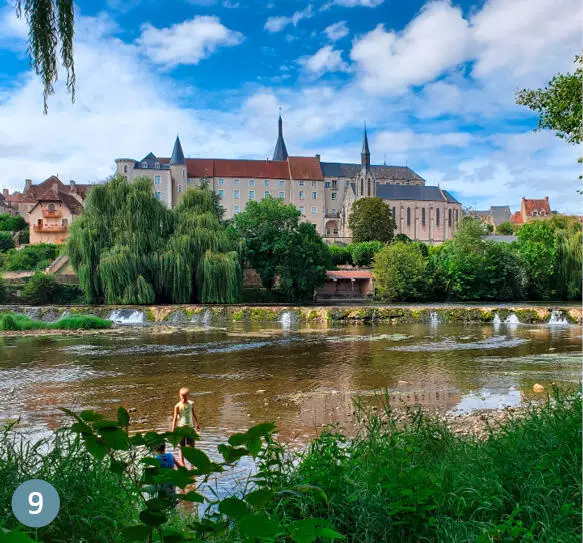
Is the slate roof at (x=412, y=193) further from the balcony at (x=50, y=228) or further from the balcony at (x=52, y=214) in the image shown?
the balcony at (x=50, y=228)

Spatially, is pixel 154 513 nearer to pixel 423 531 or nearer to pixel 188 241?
pixel 423 531

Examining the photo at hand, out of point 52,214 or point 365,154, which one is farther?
point 365,154

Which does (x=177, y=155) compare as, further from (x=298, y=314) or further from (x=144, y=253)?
(x=298, y=314)

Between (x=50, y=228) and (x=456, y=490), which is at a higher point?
(x=50, y=228)

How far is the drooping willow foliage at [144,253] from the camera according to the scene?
30594 mm

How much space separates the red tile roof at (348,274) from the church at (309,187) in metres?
31.2

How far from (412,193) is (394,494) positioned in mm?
98471

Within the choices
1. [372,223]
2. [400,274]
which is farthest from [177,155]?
[400,274]

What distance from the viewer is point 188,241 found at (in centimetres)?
3209

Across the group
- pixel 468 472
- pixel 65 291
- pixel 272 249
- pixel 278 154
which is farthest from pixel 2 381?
pixel 278 154

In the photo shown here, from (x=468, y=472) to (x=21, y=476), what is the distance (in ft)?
11.2

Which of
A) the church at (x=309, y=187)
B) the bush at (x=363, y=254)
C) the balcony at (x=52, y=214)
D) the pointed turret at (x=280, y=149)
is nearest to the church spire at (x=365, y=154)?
the church at (x=309, y=187)

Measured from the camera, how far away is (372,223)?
72.2 m

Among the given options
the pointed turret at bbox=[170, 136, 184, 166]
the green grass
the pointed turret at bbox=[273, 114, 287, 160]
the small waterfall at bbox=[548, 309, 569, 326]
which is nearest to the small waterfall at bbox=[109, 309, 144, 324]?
the green grass
